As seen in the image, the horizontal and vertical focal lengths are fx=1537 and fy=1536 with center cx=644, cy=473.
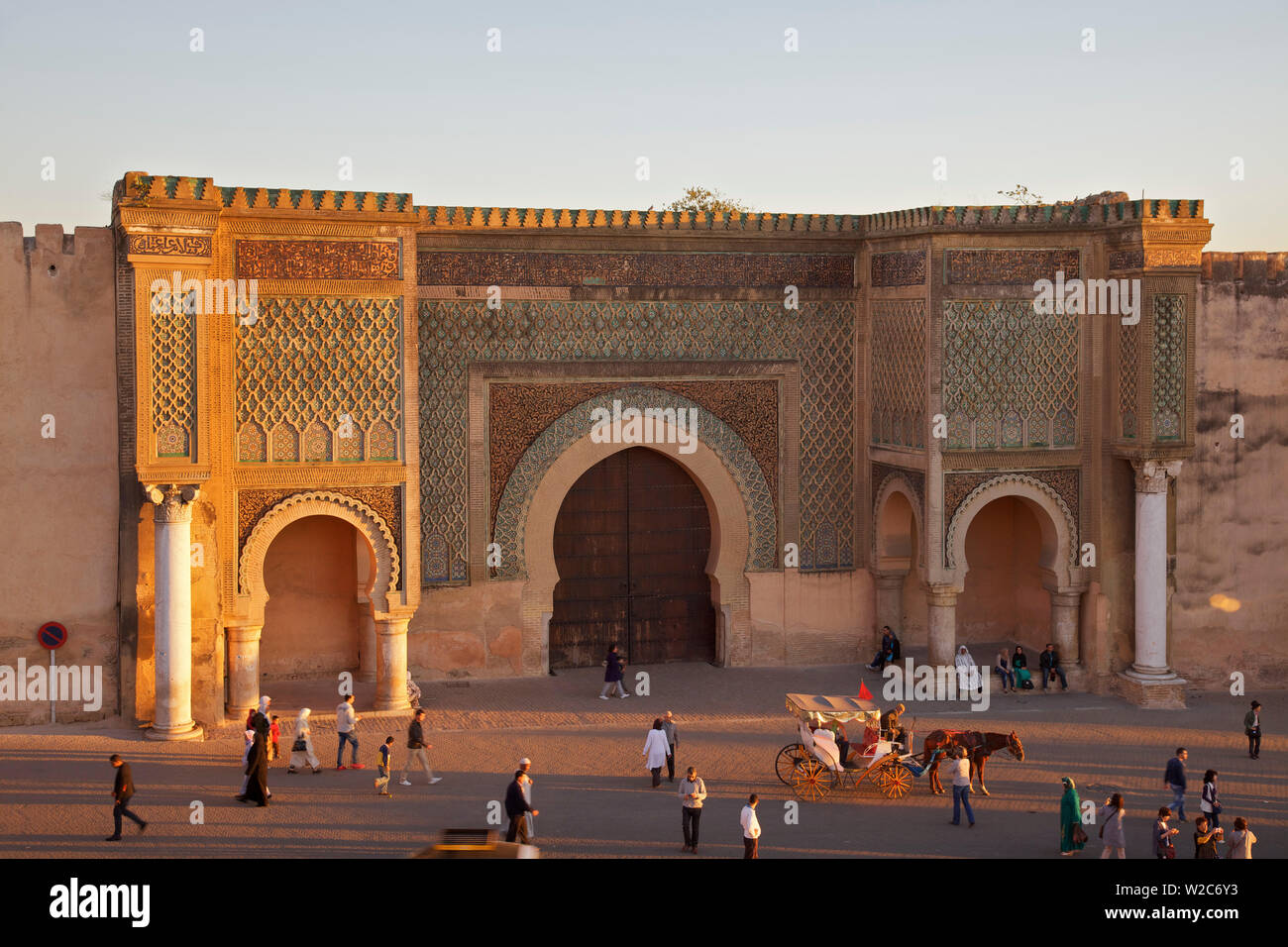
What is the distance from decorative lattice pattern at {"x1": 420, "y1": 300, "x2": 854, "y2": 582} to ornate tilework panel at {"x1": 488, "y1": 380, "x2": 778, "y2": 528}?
330mm

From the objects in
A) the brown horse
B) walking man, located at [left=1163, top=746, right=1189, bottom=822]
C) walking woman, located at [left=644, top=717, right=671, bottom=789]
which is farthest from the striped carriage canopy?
walking man, located at [left=1163, top=746, right=1189, bottom=822]

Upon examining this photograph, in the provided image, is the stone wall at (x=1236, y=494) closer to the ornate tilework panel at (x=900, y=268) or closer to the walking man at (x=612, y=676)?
the ornate tilework panel at (x=900, y=268)

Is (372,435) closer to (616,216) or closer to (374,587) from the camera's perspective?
(374,587)

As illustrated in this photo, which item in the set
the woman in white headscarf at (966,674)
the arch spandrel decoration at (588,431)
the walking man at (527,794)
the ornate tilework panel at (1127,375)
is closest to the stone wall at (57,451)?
the arch spandrel decoration at (588,431)

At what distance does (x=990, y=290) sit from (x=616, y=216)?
434 cm

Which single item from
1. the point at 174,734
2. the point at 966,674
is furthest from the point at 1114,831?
the point at 174,734

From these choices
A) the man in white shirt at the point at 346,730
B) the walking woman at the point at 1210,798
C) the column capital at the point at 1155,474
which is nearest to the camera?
the walking woman at the point at 1210,798

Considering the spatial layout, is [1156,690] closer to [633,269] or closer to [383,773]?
[633,269]

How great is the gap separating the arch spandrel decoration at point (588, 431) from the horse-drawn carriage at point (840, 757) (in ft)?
14.9

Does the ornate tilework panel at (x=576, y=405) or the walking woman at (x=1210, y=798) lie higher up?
the ornate tilework panel at (x=576, y=405)

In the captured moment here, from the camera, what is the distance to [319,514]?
16.4m

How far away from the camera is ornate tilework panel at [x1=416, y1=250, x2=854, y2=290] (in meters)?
17.4

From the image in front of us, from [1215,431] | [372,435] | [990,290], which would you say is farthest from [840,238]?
[372,435]

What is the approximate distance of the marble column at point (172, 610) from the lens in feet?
49.2
